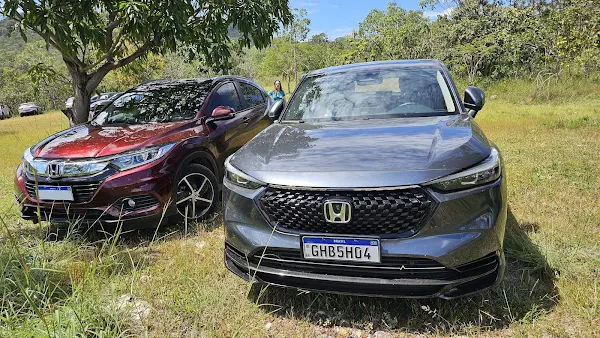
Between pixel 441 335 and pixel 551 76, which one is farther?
pixel 551 76

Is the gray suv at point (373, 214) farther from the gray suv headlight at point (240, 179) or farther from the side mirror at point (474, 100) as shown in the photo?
the side mirror at point (474, 100)

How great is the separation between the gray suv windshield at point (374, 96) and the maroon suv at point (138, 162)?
1.07m

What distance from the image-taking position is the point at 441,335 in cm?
205

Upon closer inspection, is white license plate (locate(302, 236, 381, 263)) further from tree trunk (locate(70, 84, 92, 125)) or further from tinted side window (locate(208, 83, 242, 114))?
Result: tree trunk (locate(70, 84, 92, 125))

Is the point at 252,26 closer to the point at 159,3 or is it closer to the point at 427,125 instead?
the point at 159,3

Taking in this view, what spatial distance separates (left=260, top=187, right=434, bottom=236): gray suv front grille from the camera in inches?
73.5

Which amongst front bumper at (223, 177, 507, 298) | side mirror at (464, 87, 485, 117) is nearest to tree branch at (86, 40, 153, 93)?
side mirror at (464, 87, 485, 117)

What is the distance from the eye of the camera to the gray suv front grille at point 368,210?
6.13 ft

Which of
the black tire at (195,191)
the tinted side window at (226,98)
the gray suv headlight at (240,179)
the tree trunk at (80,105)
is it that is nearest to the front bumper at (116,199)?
the black tire at (195,191)

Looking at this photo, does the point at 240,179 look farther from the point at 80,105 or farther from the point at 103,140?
the point at 80,105

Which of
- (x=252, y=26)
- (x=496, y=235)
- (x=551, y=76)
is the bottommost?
(x=551, y=76)

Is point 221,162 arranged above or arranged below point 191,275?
above

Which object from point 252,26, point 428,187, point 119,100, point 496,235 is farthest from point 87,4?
point 496,235

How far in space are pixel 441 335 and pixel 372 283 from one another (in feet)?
1.68
